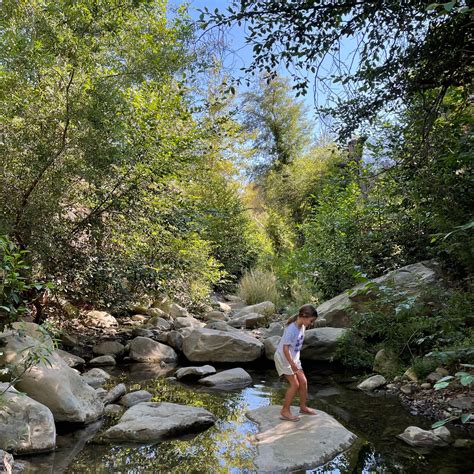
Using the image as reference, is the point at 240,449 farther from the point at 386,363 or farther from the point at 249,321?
the point at 249,321

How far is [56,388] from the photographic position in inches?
169

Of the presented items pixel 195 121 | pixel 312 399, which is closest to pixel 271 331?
pixel 312 399

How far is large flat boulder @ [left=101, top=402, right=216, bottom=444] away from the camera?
3.94m

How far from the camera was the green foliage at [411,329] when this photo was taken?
5.04 metres

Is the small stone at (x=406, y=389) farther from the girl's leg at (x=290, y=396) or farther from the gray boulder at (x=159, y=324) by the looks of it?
the gray boulder at (x=159, y=324)

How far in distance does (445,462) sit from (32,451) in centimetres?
320

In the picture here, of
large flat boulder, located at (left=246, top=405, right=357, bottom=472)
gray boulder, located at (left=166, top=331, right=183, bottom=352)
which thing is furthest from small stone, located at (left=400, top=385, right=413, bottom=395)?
gray boulder, located at (left=166, top=331, right=183, bottom=352)

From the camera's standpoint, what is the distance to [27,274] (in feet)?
17.9

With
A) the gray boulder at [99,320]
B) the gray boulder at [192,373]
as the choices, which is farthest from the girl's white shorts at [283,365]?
the gray boulder at [99,320]

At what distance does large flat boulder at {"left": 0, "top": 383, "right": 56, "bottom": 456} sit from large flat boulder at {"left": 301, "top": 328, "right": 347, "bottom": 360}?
4.04 m

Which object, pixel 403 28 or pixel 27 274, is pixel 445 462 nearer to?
pixel 403 28

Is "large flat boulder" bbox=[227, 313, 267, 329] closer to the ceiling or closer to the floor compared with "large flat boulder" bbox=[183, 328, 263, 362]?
closer to the ceiling

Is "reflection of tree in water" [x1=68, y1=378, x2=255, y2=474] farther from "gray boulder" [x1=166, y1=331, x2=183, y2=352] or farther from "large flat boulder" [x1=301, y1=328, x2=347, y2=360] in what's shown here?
"gray boulder" [x1=166, y1=331, x2=183, y2=352]

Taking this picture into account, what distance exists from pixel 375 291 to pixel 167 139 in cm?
359
